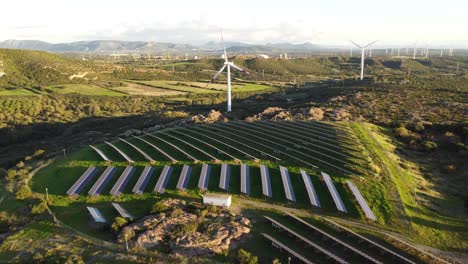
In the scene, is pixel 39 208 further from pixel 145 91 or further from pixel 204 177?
pixel 145 91

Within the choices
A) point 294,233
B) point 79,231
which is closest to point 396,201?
point 294,233

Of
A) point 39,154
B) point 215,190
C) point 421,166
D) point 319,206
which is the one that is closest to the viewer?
point 319,206

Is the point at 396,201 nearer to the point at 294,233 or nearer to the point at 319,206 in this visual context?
the point at 319,206

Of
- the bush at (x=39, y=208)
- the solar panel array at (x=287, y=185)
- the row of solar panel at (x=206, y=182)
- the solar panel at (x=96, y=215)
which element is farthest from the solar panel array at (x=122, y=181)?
the solar panel array at (x=287, y=185)

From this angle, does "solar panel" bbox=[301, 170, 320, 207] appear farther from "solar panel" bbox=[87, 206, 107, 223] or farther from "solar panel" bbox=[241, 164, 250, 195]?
"solar panel" bbox=[87, 206, 107, 223]

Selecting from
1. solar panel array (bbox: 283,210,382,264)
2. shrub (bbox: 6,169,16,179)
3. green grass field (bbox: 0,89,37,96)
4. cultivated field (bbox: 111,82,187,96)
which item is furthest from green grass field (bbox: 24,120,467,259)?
green grass field (bbox: 0,89,37,96)

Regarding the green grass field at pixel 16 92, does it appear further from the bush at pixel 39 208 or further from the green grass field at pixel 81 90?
the bush at pixel 39 208

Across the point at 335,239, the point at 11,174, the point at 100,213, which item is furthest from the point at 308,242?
the point at 11,174
